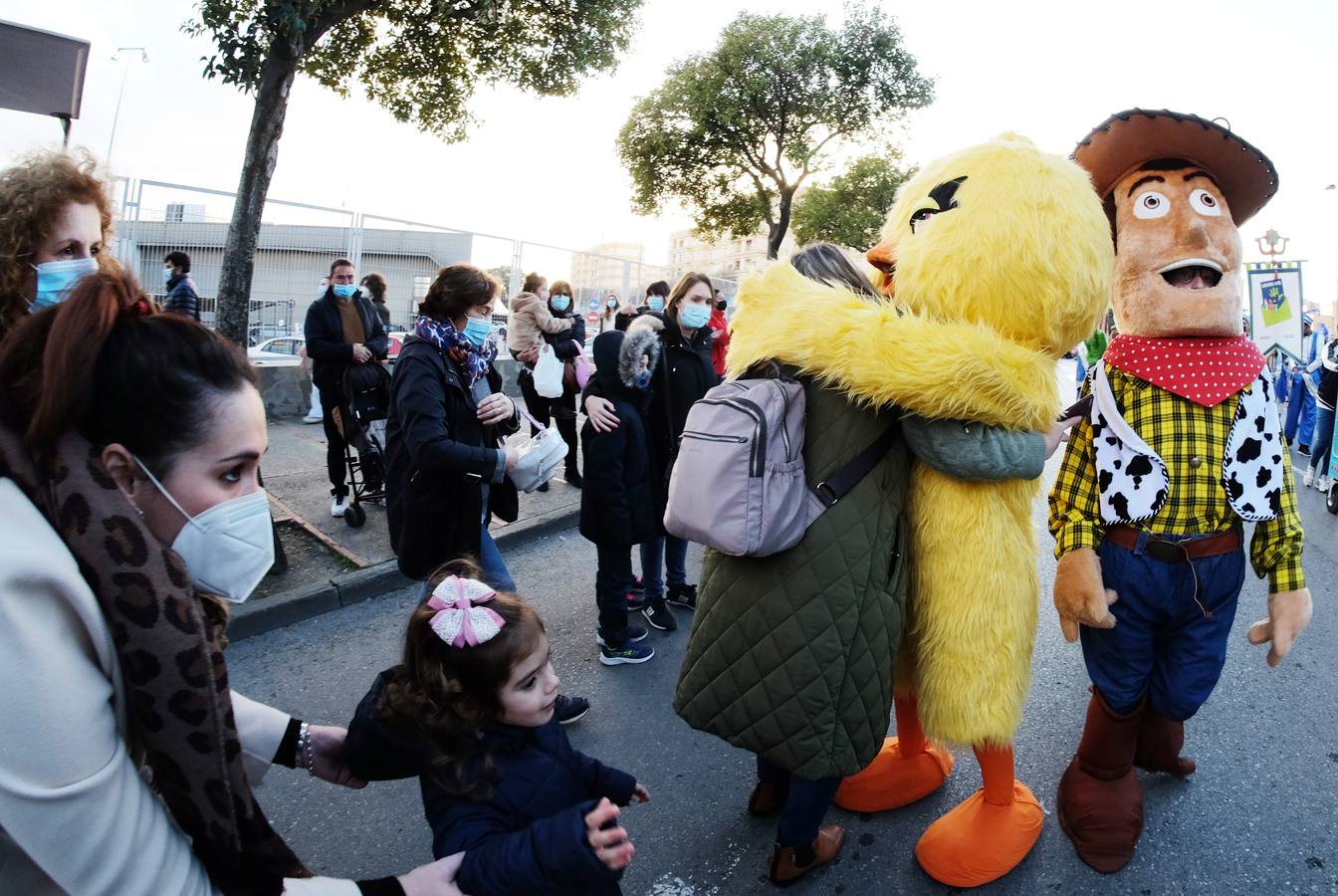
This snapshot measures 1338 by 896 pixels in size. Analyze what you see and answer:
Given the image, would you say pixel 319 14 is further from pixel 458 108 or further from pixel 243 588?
pixel 243 588

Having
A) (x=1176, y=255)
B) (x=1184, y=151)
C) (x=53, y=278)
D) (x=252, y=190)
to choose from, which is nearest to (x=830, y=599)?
(x=1176, y=255)

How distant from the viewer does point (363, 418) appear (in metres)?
5.25

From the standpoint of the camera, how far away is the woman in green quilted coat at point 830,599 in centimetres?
188

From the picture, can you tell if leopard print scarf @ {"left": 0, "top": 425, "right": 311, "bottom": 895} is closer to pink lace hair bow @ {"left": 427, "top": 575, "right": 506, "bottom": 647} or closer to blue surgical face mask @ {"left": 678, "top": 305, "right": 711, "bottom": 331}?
pink lace hair bow @ {"left": 427, "top": 575, "right": 506, "bottom": 647}

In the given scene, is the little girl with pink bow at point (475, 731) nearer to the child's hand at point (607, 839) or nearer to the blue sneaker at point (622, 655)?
the child's hand at point (607, 839)

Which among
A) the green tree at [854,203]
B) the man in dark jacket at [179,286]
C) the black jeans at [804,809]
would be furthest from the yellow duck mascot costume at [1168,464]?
the green tree at [854,203]

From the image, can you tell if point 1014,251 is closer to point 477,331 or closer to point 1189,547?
point 1189,547

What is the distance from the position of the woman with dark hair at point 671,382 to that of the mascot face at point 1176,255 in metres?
1.91

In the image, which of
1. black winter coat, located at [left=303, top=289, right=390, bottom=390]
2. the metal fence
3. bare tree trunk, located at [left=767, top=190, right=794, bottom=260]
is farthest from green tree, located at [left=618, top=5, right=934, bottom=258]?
black winter coat, located at [left=303, top=289, right=390, bottom=390]

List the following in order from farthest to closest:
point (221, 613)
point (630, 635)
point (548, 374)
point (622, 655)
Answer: point (548, 374) → point (630, 635) → point (622, 655) → point (221, 613)

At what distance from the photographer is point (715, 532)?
1822mm

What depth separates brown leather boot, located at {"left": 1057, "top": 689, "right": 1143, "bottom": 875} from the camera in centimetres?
235

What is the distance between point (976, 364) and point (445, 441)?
1865mm

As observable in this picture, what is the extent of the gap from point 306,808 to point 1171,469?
2.94m
